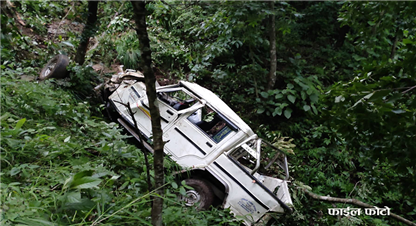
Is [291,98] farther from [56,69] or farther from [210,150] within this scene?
[56,69]

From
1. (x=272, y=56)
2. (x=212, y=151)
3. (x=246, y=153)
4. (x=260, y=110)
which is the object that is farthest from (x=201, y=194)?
(x=272, y=56)

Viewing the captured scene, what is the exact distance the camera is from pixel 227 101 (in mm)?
7992

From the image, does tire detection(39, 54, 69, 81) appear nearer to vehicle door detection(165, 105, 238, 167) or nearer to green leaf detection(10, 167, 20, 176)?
vehicle door detection(165, 105, 238, 167)

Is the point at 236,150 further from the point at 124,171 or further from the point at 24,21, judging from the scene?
the point at 24,21

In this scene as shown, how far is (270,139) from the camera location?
22.8ft

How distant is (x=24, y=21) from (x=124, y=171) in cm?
771

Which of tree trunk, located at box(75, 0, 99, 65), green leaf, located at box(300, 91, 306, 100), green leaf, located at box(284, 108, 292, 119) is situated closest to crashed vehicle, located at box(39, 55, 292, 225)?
tree trunk, located at box(75, 0, 99, 65)

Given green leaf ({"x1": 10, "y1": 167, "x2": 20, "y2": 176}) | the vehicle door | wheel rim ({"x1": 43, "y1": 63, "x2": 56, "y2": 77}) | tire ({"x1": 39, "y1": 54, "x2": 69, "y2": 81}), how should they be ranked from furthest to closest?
wheel rim ({"x1": 43, "y1": 63, "x2": 56, "y2": 77})
tire ({"x1": 39, "y1": 54, "x2": 69, "y2": 81})
the vehicle door
green leaf ({"x1": 10, "y1": 167, "x2": 20, "y2": 176})

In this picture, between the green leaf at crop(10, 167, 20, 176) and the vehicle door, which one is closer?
the green leaf at crop(10, 167, 20, 176)

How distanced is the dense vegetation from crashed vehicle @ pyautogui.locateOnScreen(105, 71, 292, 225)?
674mm

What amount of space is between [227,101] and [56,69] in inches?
179

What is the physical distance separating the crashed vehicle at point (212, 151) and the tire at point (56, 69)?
1163 millimetres

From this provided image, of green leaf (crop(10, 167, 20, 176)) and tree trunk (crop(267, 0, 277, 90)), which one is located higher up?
tree trunk (crop(267, 0, 277, 90))

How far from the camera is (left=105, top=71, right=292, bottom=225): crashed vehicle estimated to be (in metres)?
4.11
